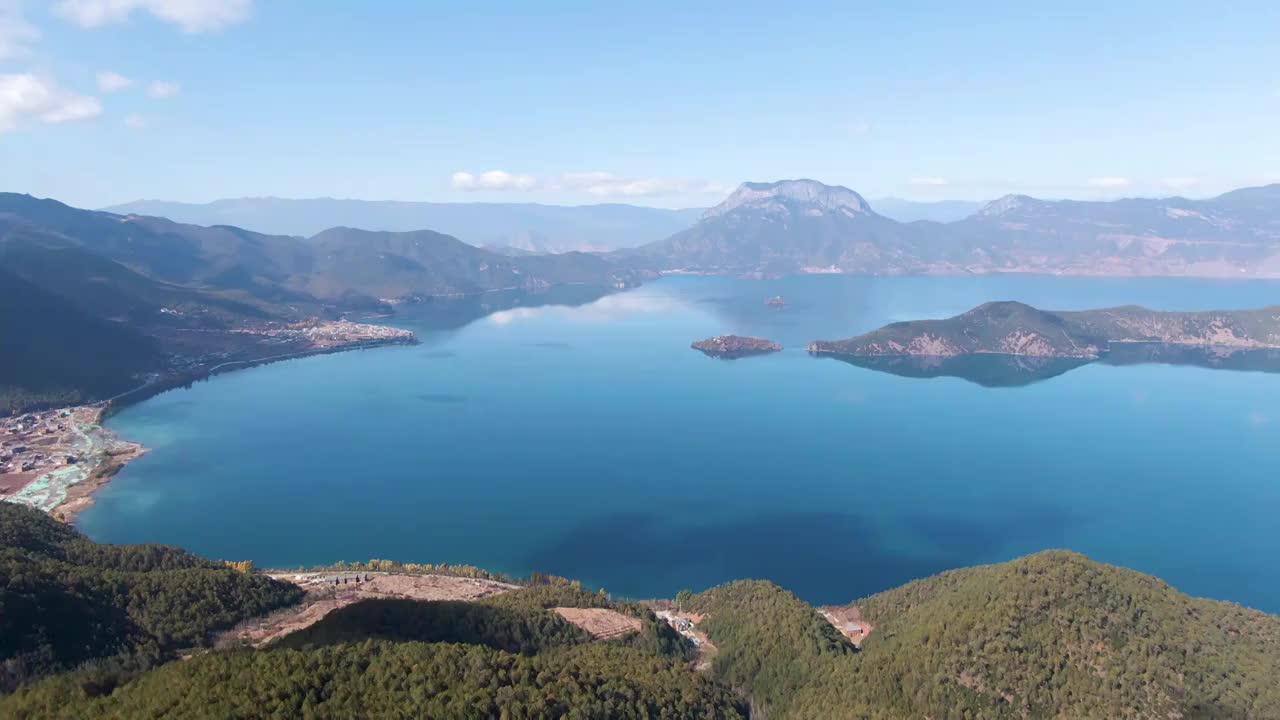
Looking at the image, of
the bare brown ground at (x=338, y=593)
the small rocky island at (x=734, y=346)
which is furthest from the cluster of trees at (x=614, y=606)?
the small rocky island at (x=734, y=346)

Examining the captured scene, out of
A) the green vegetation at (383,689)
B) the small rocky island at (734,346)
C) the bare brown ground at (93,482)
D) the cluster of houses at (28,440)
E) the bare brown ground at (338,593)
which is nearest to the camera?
the green vegetation at (383,689)

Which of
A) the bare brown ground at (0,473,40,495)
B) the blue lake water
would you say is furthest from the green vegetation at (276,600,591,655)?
the bare brown ground at (0,473,40,495)

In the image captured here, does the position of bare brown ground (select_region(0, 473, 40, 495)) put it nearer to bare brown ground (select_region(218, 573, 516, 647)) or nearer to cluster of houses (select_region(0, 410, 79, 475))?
cluster of houses (select_region(0, 410, 79, 475))

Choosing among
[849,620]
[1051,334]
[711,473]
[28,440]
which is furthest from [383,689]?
Answer: [1051,334]

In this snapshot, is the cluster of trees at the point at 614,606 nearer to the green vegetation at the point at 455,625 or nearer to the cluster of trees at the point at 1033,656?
the green vegetation at the point at 455,625

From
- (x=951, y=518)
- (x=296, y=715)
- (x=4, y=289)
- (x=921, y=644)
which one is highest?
(x=4, y=289)

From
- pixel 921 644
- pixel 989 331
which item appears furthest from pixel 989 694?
pixel 989 331

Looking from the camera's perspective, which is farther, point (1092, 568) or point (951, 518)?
point (951, 518)

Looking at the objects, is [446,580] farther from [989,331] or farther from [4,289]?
[989,331]
